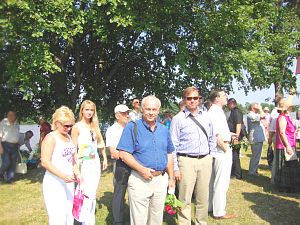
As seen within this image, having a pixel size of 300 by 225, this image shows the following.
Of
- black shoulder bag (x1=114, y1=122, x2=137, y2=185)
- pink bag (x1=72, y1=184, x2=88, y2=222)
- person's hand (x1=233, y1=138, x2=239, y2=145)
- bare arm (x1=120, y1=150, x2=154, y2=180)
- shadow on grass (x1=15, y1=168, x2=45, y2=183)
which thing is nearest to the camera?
bare arm (x1=120, y1=150, x2=154, y2=180)

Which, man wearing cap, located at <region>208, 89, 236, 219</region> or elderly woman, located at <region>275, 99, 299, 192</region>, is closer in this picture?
man wearing cap, located at <region>208, 89, 236, 219</region>

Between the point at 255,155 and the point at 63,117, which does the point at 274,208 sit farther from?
the point at 63,117

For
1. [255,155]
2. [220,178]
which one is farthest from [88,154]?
[255,155]

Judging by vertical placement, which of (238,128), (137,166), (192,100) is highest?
(192,100)

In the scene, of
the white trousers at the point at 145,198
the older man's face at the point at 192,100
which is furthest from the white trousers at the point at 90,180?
the older man's face at the point at 192,100

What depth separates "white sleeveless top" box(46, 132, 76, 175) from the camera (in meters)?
3.73

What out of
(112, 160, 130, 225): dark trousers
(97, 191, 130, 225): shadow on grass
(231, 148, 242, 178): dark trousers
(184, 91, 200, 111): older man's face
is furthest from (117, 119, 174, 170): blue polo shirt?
(231, 148, 242, 178): dark trousers

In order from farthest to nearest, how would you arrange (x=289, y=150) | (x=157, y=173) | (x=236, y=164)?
(x=236, y=164)
(x=289, y=150)
(x=157, y=173)

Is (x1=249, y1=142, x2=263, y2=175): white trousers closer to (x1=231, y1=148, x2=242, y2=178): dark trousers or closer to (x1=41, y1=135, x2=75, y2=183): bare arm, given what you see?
(x1=231, y1=148, x2=242, y2=178): dark trousers

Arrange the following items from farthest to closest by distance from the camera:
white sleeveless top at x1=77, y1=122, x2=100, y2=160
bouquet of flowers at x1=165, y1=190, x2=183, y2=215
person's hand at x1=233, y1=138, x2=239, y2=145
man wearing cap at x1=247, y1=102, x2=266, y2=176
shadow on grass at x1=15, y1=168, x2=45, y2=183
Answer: shadow on grass at x1=15, y1=168, x2=45, y2=183 → man wearing cap at x1=247, y1=102, x2=266, y2=176 → person's hand at x1=233, y1=138, x2=239, y2=145 → white sleeveless top at x1=77, y1=122, x2=100, y2=160 → bouquet of flowers at x1=165, y1=190, x2=183, y2=215

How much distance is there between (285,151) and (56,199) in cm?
448

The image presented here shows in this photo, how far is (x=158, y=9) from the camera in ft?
28.8

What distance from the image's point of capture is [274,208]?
19.2ft

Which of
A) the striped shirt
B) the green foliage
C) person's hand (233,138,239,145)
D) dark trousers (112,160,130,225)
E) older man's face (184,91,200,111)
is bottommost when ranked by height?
dark trousers (112,160,130,225)
